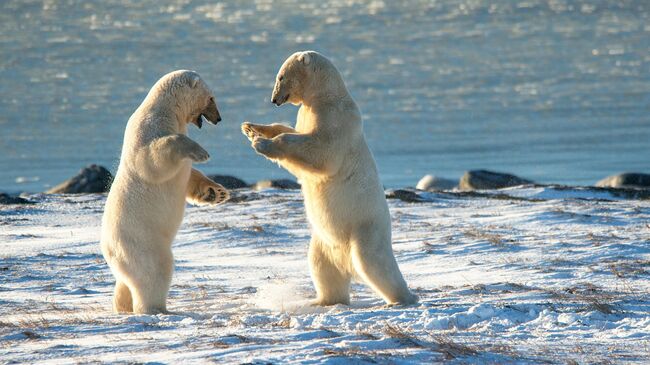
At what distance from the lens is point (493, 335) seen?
6.48 metres

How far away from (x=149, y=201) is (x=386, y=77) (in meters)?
31.9

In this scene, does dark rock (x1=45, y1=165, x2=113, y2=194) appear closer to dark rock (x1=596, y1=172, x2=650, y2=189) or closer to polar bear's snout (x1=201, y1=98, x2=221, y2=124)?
dark rock (x1=596, y1=172, x2=650, y2=189)

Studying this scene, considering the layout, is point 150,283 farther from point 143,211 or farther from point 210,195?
point 210,195

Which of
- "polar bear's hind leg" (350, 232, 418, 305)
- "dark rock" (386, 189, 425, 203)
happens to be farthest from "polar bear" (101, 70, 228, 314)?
"dark rock" (386, 189, 425, 203)

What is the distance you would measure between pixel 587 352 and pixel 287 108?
2788 centimetres

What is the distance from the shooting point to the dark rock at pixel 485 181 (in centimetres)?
1761

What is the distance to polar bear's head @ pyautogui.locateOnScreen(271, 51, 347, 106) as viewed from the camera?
25.8 feet

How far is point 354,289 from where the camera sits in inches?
361

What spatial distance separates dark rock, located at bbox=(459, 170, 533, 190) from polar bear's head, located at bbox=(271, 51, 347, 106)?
32.1 ft

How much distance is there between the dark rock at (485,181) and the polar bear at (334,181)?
9.79m

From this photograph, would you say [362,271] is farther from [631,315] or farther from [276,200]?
[276,200]

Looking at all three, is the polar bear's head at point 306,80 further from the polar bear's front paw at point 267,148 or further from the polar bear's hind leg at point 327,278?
the polar bear's hind leg at point 327,278

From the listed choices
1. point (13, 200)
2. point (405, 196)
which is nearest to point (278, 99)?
point (405, 196)

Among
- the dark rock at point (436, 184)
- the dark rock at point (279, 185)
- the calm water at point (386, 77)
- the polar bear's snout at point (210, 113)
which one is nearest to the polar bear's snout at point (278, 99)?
the polar bear's snout at point (210, 113)
